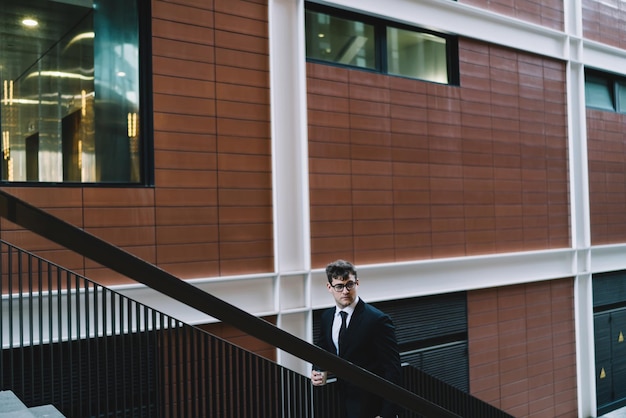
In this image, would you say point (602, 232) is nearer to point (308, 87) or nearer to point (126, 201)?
point (308, 87)

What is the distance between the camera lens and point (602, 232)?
40.0ft

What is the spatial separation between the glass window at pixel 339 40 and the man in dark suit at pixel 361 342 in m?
4.59

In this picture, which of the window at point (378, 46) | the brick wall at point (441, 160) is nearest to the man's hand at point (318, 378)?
the brick wall at point (441, 160)

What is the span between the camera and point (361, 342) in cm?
423

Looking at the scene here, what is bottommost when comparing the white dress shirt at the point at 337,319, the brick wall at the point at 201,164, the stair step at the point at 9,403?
the stair step at the point at 9,403

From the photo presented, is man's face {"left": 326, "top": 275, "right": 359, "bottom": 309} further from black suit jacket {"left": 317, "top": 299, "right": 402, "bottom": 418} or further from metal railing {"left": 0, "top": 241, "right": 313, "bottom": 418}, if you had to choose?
metal railing {"left": 0, "top": 241, "right": 313, "bottom": 418}

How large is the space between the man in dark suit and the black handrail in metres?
1.19

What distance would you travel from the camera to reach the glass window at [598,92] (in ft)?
40.3

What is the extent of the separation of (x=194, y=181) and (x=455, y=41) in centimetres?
495

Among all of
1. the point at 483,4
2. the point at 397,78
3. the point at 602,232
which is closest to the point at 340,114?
the point at 397,78

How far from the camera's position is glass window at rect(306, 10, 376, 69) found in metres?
8.32

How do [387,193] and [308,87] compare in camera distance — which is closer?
[308,87]

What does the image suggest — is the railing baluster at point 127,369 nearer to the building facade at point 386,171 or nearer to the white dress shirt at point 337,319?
the white dress shirt at point 337,319

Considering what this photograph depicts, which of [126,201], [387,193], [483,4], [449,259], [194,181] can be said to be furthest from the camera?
[483,4]
